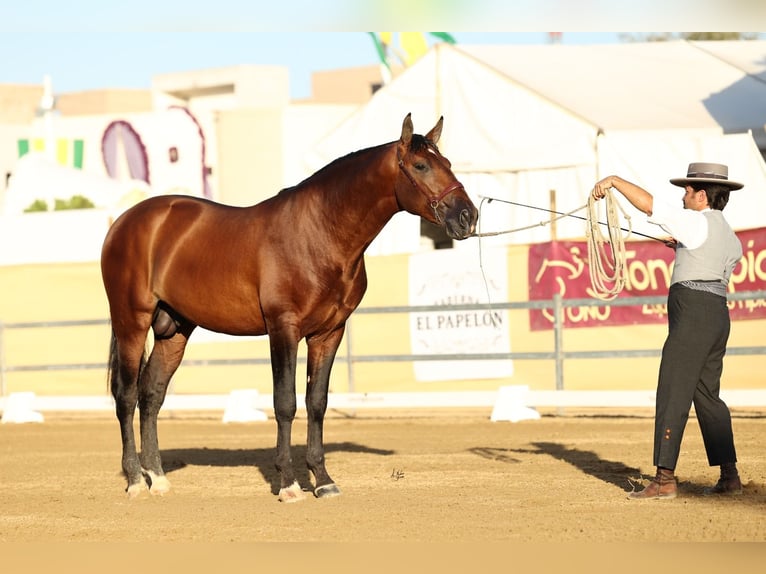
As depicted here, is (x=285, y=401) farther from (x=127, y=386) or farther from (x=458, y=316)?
(x=458, y=316)

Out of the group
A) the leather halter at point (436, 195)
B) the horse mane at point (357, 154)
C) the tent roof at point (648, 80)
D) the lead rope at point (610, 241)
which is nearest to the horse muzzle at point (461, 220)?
the leather halter at point (436, 195)

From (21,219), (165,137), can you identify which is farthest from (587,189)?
(165,137)

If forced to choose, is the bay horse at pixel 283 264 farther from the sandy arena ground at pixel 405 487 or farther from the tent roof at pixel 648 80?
the tent roof at pixel 648 80

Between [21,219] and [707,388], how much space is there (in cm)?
2118

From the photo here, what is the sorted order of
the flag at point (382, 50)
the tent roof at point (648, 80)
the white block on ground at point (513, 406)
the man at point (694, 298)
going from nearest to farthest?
the man at point (694, 298), the white block on ground at point (513, 406), the tent roof at point (648, 80), the flag at point (382, 50)

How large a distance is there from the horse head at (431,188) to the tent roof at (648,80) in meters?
10.6

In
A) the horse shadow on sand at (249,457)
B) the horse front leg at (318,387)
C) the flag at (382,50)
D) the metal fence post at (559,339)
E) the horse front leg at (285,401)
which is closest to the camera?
the horse front leg at (285,401)

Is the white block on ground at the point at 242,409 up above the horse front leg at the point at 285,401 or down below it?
below

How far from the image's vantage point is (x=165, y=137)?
123 ft

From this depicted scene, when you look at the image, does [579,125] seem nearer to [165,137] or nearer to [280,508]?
[280,508]

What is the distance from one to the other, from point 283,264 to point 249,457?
3.59m

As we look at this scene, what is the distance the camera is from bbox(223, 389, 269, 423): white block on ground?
15.8 meters

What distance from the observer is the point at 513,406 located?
47.6 feet

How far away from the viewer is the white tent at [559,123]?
18438 mm
